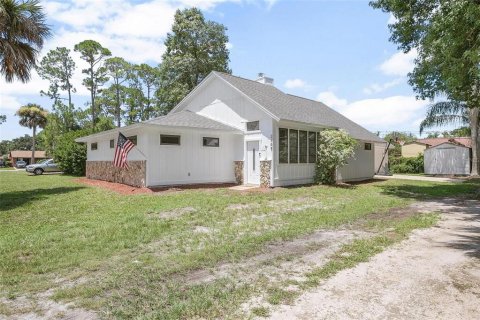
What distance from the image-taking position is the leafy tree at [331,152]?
55.9 ft

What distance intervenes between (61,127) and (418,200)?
1594 inches

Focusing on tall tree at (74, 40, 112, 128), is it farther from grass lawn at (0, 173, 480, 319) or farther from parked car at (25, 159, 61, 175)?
grass lawn at (0, 173, 480, 319)

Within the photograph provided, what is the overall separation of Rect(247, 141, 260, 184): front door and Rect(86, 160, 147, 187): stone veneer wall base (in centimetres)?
521

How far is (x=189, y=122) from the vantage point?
16.4m

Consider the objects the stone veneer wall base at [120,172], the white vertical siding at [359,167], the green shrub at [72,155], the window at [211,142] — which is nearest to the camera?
the stone veneer wall base at [120,172]

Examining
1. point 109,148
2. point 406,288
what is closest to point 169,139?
point 109,148

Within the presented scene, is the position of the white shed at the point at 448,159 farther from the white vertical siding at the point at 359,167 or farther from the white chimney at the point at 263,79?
the white chimney at the point at 263,79

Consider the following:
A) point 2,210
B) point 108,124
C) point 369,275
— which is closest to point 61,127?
point 108,124

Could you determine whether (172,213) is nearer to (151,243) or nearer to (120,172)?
(151,243)

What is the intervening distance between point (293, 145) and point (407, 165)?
22.1 metres

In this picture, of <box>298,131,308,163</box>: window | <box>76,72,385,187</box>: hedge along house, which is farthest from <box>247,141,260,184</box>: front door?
<box>298,131,308,163</box>: window

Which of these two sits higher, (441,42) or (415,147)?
(441,42)

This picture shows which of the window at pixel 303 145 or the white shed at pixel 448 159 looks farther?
the white shed at pixel 448 159

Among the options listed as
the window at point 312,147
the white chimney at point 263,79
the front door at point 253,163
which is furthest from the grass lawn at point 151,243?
the white chimney at point 263,79
